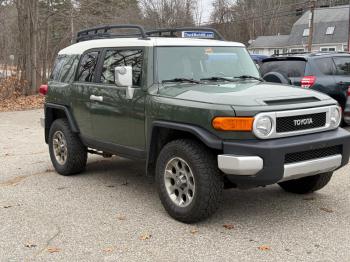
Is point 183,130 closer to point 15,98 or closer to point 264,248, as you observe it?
point 264,248

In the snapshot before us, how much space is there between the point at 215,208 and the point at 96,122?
2190 millimetres

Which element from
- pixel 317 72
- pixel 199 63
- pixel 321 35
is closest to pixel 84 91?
pixel 199 63

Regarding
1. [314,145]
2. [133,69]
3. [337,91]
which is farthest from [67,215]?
[337,91]

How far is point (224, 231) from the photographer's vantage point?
4.65 metres

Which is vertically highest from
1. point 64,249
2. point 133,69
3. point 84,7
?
point 84,7

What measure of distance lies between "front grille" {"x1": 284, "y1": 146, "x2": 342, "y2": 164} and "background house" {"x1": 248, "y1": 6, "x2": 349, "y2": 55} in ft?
180

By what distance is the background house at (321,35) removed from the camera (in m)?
59.9

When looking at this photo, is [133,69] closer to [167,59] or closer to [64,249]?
[167,59]

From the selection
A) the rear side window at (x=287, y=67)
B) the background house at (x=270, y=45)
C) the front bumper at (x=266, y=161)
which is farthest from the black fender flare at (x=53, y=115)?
the background house at (x=270, y=45)

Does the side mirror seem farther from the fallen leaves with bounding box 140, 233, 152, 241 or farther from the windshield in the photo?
the fallen leaves with bounding box 140, 233, 152, 241

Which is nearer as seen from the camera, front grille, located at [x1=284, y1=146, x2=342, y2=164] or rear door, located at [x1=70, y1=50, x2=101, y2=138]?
front grille, located at [x1=284, y1=146, x2=342, y2=164]

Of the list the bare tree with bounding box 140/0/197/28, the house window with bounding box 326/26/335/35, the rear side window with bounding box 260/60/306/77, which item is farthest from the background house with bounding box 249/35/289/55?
the rear side window with bounding box 260/60/306/77

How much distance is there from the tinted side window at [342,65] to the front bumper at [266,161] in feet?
20.1

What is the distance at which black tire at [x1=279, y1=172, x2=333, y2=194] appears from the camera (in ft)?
18.3
